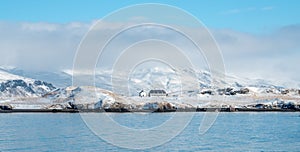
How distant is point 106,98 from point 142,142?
369 feet

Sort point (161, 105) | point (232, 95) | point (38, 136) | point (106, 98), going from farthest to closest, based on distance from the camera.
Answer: point (232, 95)
point (106, 98)
point (161, 105)
point (38, 136)

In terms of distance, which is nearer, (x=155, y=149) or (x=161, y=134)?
(x=155, y=149)

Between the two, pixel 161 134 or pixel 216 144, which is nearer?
pixel 216 144

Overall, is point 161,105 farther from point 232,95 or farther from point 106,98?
point 232,95

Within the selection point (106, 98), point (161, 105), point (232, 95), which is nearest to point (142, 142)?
point (161, 105)

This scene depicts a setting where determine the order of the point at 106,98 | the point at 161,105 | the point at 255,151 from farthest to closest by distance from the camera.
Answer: the point at 106,98 → the point at 161,105 → the point at 255,151

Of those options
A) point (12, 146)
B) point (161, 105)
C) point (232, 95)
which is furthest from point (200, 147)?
point (232, 95)

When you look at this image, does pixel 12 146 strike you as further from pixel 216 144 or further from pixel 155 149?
pixel 216 144

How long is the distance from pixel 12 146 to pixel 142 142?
38.9 ft

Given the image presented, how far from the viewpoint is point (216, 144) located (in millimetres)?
49469

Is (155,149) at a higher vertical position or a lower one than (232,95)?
lower

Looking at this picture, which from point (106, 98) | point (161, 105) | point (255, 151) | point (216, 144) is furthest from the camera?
point (106, 98)

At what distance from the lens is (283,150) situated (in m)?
45.6

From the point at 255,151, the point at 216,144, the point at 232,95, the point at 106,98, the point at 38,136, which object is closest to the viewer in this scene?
the point at 255,151
